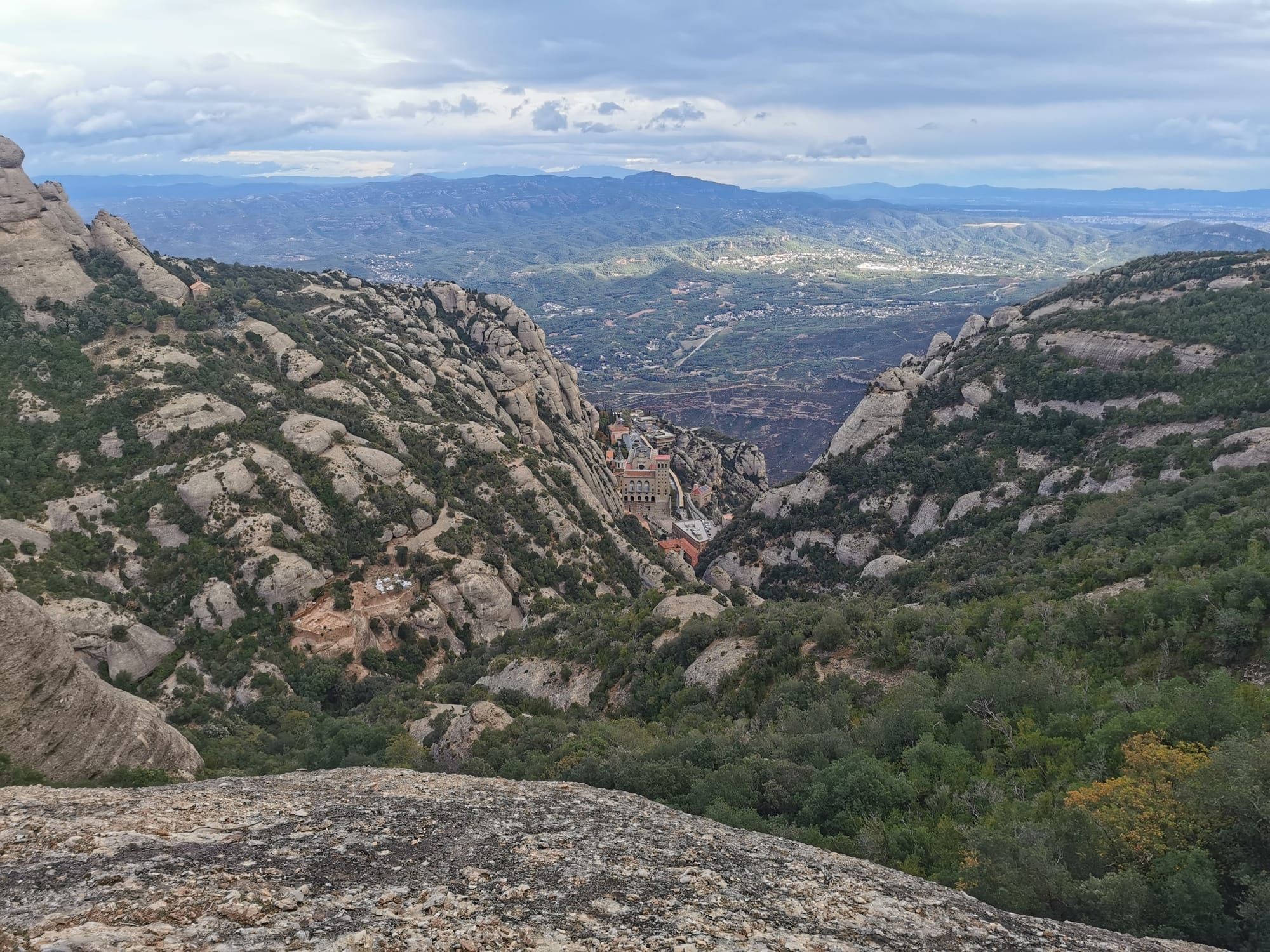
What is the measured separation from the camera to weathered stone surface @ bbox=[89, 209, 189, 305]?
244 ft

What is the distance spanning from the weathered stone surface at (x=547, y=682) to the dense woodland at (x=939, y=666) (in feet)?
2.78

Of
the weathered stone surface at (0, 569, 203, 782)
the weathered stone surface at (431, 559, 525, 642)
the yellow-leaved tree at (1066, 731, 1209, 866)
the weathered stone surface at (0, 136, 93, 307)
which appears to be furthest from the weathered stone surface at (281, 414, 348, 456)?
the yellow-leaved tree at (1066, 731, 1209, 866)

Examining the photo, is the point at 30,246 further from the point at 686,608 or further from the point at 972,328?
the point at 972,328

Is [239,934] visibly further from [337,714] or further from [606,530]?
[606,530]

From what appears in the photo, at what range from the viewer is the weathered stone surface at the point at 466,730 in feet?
97.0

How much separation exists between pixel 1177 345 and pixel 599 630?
2315 inches

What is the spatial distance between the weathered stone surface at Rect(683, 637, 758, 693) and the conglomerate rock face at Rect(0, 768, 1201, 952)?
60.0 feet

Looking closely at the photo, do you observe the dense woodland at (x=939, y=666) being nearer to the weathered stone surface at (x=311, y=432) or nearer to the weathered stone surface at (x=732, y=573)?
the weathered stone surface at (x=311, y=432)

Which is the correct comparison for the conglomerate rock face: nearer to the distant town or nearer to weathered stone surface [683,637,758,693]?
weathered stone surface [683,637,758,693]

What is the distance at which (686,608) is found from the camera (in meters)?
41.5

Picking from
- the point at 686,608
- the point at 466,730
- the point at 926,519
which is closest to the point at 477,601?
the point at 686,608

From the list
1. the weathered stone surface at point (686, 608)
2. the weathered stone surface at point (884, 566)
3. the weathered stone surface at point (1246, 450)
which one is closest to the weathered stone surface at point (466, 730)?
the weathered stone surface at point (686, 608)

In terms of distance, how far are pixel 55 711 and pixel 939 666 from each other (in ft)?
96.3

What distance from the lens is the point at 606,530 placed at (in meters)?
71.6
